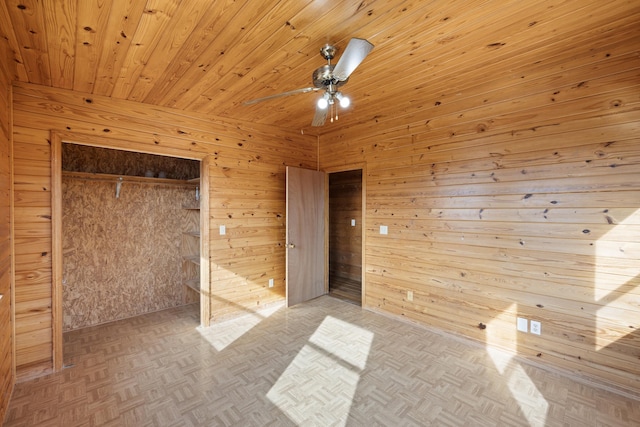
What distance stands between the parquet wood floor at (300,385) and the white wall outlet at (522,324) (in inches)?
12.0

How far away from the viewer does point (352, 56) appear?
5.19 feet

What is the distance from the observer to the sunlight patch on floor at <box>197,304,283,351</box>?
301 centimetres

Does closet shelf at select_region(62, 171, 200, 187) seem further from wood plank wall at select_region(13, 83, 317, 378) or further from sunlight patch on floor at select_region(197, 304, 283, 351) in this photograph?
sunlight patch on floor at select_region(197, 304, 283, 351)

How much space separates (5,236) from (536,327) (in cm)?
432

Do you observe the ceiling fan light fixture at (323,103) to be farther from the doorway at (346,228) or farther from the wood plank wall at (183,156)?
the doorway at (346,228)

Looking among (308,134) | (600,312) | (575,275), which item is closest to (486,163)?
(575,275)

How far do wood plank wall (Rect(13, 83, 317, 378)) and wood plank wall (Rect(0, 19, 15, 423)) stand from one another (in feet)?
0.56

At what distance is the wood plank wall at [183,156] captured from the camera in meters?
2.42

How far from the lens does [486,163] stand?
2.77 meters

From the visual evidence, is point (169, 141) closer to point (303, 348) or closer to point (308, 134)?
point (308, 134)

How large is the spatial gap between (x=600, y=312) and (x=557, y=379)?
645 millimetres

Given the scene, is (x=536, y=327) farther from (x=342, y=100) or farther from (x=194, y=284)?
(x=194, y=284)

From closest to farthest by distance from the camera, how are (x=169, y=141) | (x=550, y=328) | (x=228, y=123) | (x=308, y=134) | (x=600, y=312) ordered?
(x=600, y=312)
(x=550, y=328)
(x=169, y=141)
(x=228, y=123)
(x=308, y=134)

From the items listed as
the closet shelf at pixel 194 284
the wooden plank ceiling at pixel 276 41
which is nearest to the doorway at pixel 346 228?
the closet shelf at pixel 194 284
